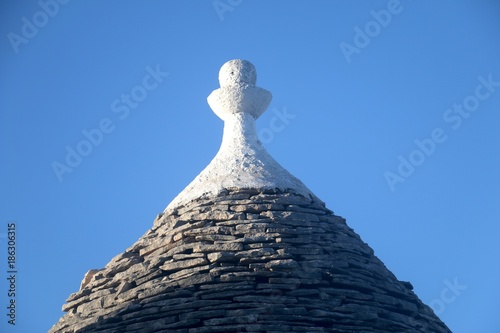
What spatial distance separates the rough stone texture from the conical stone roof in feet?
0.04

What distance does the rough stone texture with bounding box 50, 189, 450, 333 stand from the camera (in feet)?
36.2

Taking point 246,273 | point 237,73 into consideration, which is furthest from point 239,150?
point 246,273

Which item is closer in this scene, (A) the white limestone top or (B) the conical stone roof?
(B) the conical stone roof

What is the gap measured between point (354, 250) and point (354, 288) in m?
0.76

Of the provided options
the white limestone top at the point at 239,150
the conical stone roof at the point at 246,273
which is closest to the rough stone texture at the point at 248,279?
the conical stone roof at the point at 246,273

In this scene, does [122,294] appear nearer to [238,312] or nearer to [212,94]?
[238,312]

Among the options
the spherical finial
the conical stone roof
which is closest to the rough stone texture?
the conical stone roof

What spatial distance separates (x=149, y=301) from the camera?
11.3 m

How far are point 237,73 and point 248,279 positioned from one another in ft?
12.9

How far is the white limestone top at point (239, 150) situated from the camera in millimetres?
13000

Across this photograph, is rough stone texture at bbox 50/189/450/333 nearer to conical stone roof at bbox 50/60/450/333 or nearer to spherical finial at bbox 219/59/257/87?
conical stone roof at bbox 50/60/450/333

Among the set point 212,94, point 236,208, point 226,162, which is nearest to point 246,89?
point 212,94

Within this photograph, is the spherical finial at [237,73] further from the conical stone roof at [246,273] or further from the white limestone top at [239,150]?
the conical stone roof at [246,273]

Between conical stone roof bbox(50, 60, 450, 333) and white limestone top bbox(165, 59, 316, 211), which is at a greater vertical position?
white limestone top bbox(165, 59, 316, 211)
